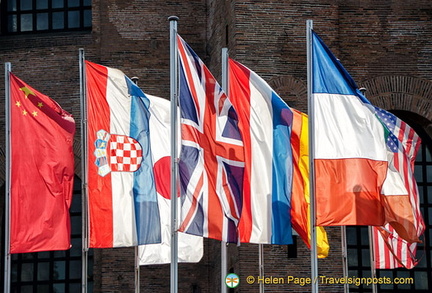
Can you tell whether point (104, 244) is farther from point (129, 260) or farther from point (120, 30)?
point (120, 30)

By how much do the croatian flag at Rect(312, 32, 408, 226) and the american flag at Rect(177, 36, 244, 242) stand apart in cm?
148

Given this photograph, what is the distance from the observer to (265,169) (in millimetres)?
25109

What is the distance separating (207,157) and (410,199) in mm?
4351

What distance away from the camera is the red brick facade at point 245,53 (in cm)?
3158

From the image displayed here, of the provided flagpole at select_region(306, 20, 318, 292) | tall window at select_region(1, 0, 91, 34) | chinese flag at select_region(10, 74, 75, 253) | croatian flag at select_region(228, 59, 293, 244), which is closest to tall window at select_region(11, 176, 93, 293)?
tall window at select_region(1, 0, 91, 34)

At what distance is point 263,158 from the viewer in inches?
989

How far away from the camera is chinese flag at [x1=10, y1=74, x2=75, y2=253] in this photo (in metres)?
24.3

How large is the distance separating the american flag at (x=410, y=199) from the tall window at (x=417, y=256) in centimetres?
396

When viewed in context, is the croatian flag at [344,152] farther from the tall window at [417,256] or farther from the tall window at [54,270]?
the tall window at [54,270]

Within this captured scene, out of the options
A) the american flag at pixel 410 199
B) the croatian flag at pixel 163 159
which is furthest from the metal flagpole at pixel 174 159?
the american flag at pixel 410 199

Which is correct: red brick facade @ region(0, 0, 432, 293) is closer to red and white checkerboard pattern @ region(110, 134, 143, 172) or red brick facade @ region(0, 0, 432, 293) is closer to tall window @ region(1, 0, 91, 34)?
tall window @ region(1, 0, 91, 34)

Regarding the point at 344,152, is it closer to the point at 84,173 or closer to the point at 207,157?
the point at 207,157

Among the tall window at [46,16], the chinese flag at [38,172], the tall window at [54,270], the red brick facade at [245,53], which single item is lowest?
the tall window at [54,270]

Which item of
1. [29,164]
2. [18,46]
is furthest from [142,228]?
[18,46]
